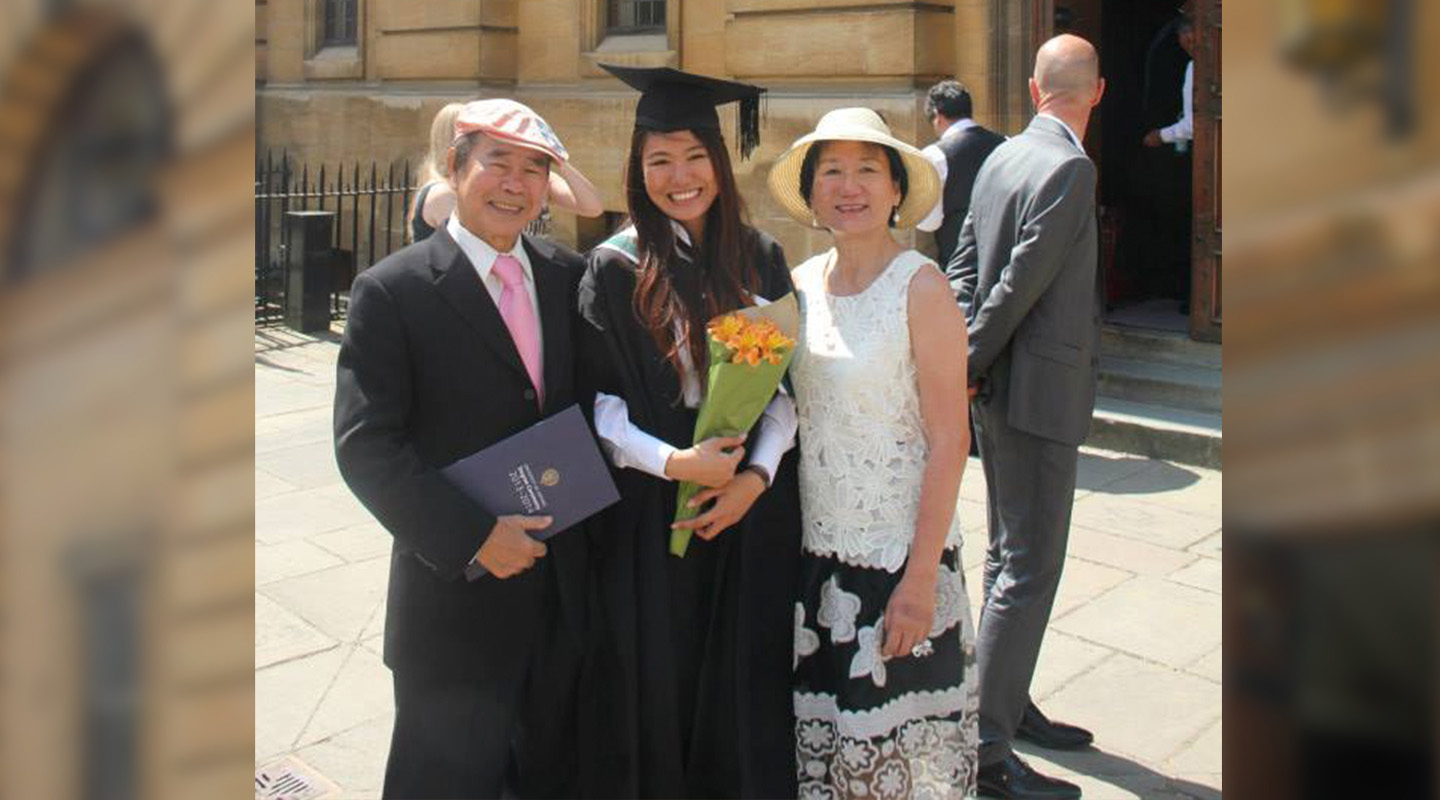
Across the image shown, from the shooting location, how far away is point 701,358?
3.16m

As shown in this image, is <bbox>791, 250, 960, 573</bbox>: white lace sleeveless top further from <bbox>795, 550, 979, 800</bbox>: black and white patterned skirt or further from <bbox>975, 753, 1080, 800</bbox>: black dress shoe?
<bbox>975, 753, 1080, 800</bbox>: black dress shoe

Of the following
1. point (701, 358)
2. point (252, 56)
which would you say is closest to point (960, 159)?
point (701, 358)

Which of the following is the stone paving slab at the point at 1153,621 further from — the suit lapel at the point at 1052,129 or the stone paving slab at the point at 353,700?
the stone paving slab at the point at 353,700

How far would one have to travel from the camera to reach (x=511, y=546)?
9.67 ft

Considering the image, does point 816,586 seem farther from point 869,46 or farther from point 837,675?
point 869,46

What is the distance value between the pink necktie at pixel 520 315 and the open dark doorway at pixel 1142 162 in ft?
28.6

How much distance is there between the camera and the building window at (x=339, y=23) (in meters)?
16.2

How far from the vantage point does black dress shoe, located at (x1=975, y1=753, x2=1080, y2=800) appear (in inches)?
155

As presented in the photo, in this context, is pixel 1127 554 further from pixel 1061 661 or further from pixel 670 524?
pixel 670 524

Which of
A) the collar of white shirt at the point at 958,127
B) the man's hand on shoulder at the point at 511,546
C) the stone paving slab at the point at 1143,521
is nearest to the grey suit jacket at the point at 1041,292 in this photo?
the man's hand on shoulder at the point at 511,546

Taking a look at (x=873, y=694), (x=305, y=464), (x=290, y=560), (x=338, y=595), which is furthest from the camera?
(x=305, y=464)

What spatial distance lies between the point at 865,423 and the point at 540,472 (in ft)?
2.44

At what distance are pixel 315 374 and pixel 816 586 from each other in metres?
8.17

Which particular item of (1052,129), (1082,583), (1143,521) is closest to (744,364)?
(1052,129)
